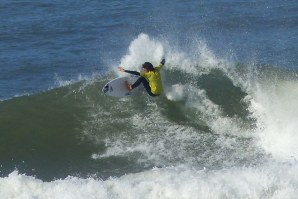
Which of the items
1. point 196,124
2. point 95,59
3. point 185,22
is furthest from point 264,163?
point 185,22

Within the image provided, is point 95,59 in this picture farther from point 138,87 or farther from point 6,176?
point 6,176

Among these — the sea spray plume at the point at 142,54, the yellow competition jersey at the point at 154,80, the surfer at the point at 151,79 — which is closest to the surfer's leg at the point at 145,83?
the surfer at the point at 151,79

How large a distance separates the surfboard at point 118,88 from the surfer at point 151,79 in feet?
1.76

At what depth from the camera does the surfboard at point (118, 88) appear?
21.0 meters

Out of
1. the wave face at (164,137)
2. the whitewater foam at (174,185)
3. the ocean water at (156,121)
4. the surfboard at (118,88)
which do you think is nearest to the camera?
the whitewater foam at (174,185)

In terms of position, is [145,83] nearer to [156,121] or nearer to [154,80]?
[154,80]

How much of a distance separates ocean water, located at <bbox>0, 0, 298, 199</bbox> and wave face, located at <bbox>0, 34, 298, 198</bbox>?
34 millimetres

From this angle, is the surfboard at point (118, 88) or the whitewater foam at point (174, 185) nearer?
the whitewater foam at point (174, 185)

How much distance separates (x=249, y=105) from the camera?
20609 millimetres

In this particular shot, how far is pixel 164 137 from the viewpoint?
18.5 meters

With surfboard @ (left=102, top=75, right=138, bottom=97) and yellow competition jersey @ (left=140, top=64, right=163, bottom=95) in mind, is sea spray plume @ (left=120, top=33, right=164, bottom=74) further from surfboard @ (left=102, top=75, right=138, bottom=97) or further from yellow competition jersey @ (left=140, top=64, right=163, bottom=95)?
yellow competition jersey @ (left=140, top=64, right=163, bottom=95)

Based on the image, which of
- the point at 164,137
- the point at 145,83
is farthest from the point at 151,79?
the point at 164,137

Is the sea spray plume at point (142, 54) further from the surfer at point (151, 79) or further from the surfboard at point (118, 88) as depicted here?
the surfer at point (151, 79)

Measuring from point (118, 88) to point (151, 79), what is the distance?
1.45m
